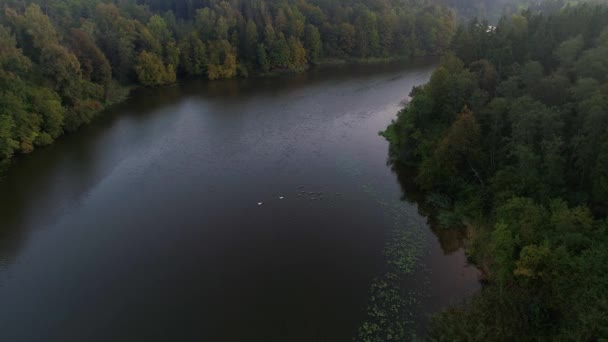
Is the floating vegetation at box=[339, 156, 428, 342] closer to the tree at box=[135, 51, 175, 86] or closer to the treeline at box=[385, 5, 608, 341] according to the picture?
the treeline at box=[385, 5, 608, 341]

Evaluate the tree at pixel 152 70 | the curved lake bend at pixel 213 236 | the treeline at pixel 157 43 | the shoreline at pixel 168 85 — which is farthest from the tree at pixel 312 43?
the curved lake bend at pixel 213 236

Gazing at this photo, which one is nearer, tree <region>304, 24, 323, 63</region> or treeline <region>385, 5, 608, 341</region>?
treeline <region>385, 5, 608, 341</region>

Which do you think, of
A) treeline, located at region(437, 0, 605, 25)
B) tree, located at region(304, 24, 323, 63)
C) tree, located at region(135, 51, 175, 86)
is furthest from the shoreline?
treeline, located at region(437, 0, 605, 25)

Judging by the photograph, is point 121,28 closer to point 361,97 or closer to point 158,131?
point 158,131

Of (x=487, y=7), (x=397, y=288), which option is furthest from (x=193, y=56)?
(x=487, y=7)

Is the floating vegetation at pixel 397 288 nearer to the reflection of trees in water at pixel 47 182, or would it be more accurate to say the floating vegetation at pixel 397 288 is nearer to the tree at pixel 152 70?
the reflection of trees in water at pixel 47 182

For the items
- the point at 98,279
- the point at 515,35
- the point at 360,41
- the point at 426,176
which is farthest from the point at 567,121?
the point at 360,41
